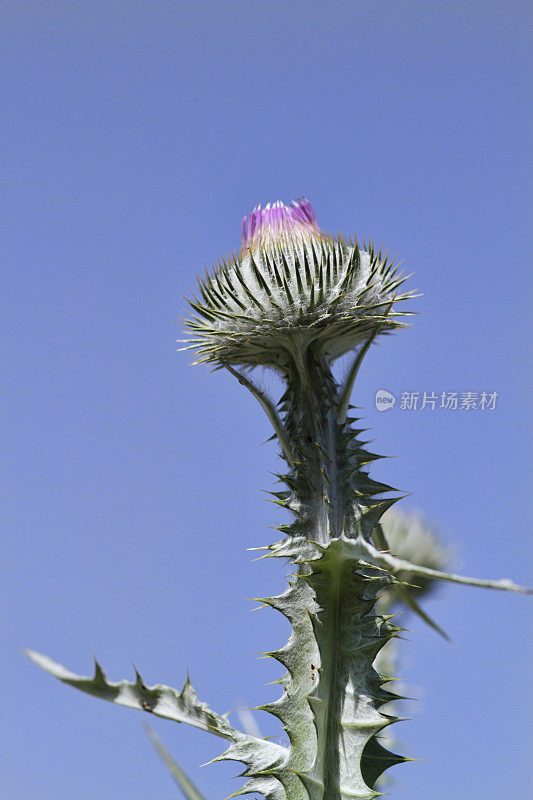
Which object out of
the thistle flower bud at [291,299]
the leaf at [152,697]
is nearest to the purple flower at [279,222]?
the thistle flower bud at [291,299]

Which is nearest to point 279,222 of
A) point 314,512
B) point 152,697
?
point 314,512

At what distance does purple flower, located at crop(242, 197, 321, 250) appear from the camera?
3615 mm

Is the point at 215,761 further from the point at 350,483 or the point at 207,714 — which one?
the point at 350,483

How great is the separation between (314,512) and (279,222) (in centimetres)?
143

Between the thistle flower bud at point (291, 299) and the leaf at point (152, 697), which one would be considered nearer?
the leaf at point (152, 697)

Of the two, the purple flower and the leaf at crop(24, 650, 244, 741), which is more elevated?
the purple flower

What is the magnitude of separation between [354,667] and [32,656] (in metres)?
1.14

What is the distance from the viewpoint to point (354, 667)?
280cm

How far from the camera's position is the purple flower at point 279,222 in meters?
3.62

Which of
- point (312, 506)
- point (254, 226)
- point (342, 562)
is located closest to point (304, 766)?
point (342, 562)

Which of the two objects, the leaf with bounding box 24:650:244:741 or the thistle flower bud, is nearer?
the leaf with bounding box 24:650:244:741

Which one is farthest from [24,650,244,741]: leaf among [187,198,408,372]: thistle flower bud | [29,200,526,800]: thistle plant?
[187,198,408,372]: thistle flower bud

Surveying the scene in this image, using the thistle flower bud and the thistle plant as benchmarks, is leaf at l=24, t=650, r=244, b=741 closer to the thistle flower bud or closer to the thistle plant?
the thistle plant

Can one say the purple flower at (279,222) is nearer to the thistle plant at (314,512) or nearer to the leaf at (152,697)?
the thistle plant at (314,512)
